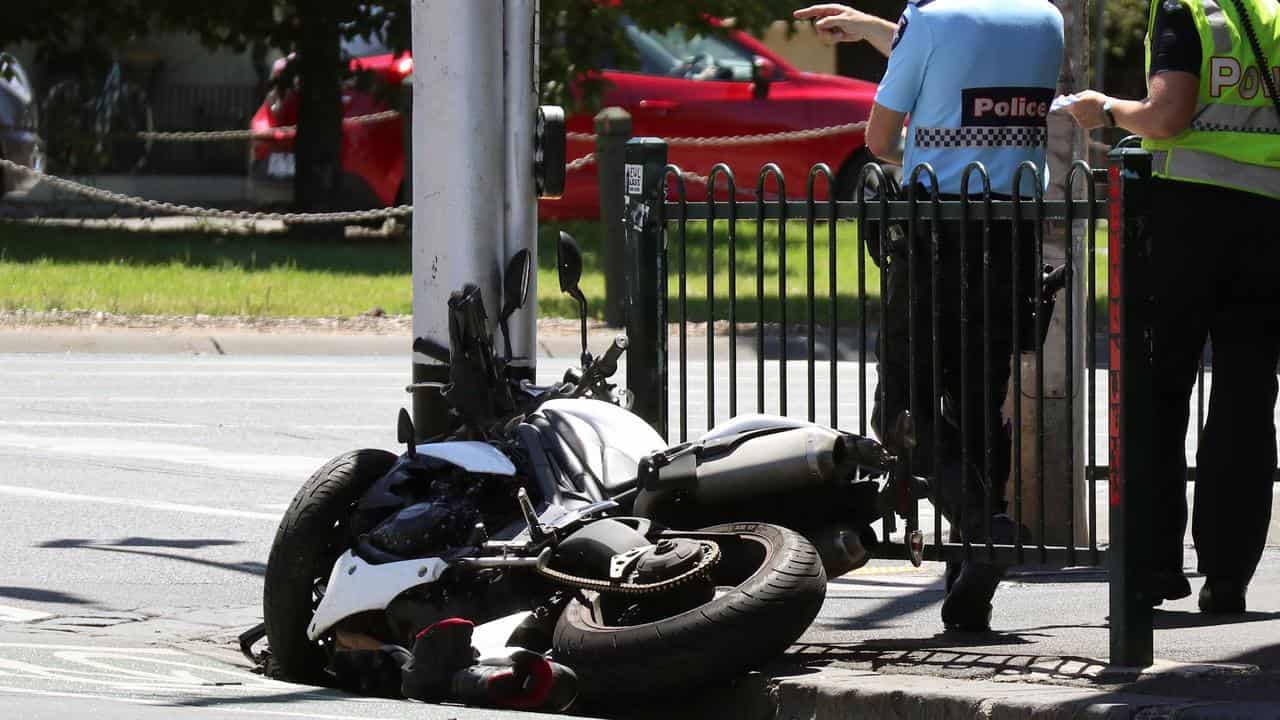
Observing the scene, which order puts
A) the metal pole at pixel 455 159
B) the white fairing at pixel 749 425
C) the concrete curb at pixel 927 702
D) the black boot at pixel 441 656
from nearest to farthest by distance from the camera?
the concrete curb at pixel 927 702 < the black boot at pixel 441 656 < the white fairing at pixel 749 425 < the metal pole at pixel 455 159

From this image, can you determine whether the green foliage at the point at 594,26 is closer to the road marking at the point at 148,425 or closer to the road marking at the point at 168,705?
the road marking at the point at 148,425

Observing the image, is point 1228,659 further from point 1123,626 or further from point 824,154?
point 824,154

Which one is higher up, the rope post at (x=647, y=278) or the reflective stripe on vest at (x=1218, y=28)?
the reflective stripe on vest at (x=1218, y=28)

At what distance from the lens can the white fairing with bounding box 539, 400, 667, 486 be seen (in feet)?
20.5

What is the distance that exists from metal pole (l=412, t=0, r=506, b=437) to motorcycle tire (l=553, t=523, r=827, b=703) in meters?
1.63

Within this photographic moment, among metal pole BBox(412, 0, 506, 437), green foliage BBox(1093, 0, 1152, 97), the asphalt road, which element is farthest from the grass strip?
green foliage BBox(1093, 0, 1152, 97)

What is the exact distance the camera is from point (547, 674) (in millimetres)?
5648

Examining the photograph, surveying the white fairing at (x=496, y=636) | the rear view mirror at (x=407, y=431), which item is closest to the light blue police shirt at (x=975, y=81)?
the rear view mirror at (x=407, y=431)

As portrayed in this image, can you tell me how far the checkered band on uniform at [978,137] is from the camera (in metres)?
6.64

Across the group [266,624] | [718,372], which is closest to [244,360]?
[718,372]

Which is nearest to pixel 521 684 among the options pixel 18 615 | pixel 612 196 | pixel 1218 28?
pixel 18 615

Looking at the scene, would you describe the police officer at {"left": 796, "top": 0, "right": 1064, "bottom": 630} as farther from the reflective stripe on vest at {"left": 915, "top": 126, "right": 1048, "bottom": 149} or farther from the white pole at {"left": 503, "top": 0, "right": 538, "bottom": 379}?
the white pole at {"left": 503, "top": 0, "right": 538, "bottom": 379}

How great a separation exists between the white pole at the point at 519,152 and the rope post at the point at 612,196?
6651 millimetres

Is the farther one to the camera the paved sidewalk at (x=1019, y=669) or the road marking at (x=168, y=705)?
the road marking at (x=168, y=705)
